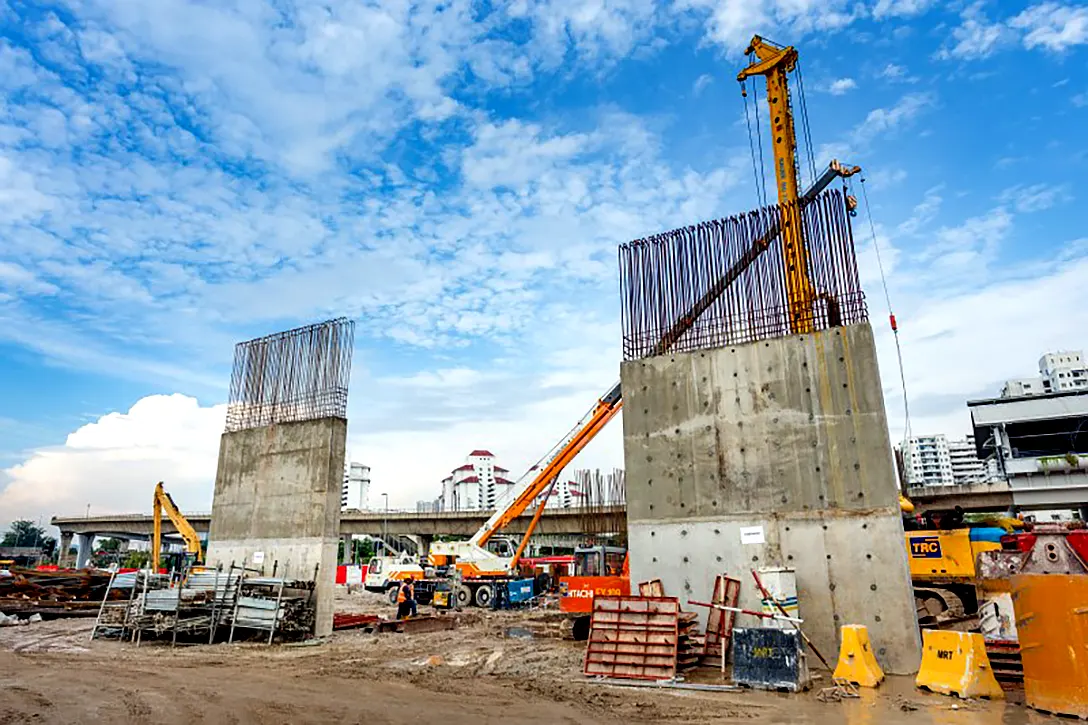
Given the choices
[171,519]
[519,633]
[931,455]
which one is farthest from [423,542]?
[931,455]

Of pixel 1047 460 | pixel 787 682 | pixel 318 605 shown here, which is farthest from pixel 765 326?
pixel 1047 460

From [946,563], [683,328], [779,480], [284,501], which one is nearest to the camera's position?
[779,480]

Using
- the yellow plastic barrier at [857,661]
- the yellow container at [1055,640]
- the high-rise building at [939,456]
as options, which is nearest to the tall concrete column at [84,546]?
the yellow plastic barrier at [857,661]

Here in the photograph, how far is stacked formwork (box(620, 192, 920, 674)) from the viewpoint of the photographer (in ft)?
34.9

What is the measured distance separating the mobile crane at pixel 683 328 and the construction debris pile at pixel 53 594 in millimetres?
12433

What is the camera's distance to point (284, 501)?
56.6 feet

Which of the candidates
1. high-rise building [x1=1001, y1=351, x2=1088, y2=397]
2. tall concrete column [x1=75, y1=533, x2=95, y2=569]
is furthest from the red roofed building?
high-rise building [x1=1001, y1=351, x2=1088, y2=397]

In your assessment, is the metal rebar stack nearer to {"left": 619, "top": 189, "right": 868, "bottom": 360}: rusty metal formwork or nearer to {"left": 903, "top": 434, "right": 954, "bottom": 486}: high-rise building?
{"left": 619, "top": 189, "right": 868, "bottom": 360}: rusty metal formwork

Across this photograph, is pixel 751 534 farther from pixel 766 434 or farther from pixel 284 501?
pixel 284 501

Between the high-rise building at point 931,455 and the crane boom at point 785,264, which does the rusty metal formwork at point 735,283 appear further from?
the high-rise building at point 931,455

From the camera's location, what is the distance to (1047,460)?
4462 cm

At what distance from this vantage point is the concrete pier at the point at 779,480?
10547mm

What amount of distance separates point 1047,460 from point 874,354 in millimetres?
43875

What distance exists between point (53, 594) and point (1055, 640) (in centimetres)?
2743
